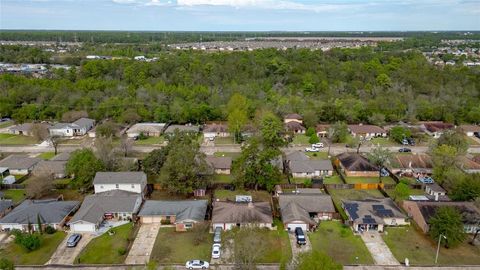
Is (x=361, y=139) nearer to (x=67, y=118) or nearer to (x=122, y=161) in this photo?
(x=122, y=161)

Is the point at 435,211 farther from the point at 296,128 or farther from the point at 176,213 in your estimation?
the point at 296,128

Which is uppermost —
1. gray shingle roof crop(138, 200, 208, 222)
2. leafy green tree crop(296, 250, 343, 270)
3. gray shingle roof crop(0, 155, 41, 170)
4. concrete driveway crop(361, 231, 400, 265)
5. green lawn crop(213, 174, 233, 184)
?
leafy green tree crop(296, 250, 343, 270)

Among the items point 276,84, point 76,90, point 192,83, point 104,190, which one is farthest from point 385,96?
point 76,90

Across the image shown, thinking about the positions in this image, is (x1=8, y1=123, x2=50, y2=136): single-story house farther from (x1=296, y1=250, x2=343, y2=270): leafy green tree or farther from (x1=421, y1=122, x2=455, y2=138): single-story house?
(x1=421, y1=122, x2=455, y2=138): single-story house

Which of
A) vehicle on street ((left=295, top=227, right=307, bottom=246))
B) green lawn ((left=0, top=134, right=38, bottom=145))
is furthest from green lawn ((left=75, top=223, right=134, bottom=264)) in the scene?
green lawn ((left=0, top=134, right=38, bottom=145))

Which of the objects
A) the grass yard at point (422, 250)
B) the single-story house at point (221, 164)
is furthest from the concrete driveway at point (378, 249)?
the single-story house at point (221, 164)

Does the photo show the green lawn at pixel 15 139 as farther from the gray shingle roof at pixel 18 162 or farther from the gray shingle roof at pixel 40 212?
the gray shingle roof at pixel 40 212
